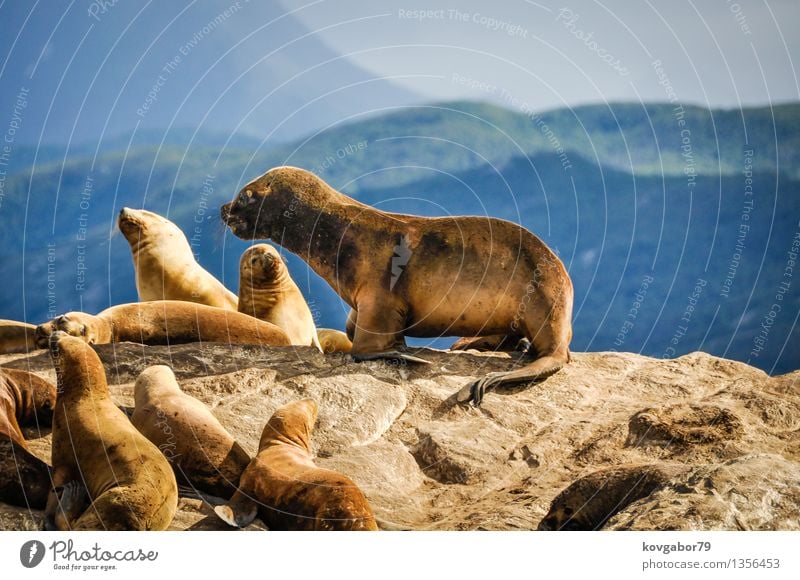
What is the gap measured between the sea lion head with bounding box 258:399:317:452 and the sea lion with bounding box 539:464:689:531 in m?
1.60

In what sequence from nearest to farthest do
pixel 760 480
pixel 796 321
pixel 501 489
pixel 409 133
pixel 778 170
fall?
pixel 760 480
pixel 501 489
pixel 796 321
pixel 778 170
pixel 409 133

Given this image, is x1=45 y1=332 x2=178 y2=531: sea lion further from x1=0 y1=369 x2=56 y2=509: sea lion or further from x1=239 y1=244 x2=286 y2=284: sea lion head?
x1=239 y1=244 x2=286 y2=284: sea lion head

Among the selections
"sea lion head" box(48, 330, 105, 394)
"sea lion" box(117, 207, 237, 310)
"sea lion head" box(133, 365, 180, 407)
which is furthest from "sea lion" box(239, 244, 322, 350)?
"sea lion head" box(48, 330, 105, 394)

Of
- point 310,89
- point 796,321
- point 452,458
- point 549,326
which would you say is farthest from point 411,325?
point 796,321

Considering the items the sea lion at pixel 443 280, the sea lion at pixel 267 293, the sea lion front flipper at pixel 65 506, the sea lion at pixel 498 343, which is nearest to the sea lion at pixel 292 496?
the sea lion front flipper at pixel 65 506

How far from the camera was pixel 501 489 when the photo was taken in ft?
23.7

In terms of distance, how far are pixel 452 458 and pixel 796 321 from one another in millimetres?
6502

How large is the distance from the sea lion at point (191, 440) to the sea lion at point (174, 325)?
2.01m

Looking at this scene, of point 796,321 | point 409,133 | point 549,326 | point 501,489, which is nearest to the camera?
point 501,489

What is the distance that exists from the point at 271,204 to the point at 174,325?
1288 mm

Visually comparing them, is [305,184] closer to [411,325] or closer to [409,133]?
[411,325]

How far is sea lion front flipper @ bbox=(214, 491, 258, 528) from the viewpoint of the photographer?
6.33 metres

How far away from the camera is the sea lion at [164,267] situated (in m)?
10.9

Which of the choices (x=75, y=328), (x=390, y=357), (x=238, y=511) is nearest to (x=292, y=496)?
(x=238, y=511)
